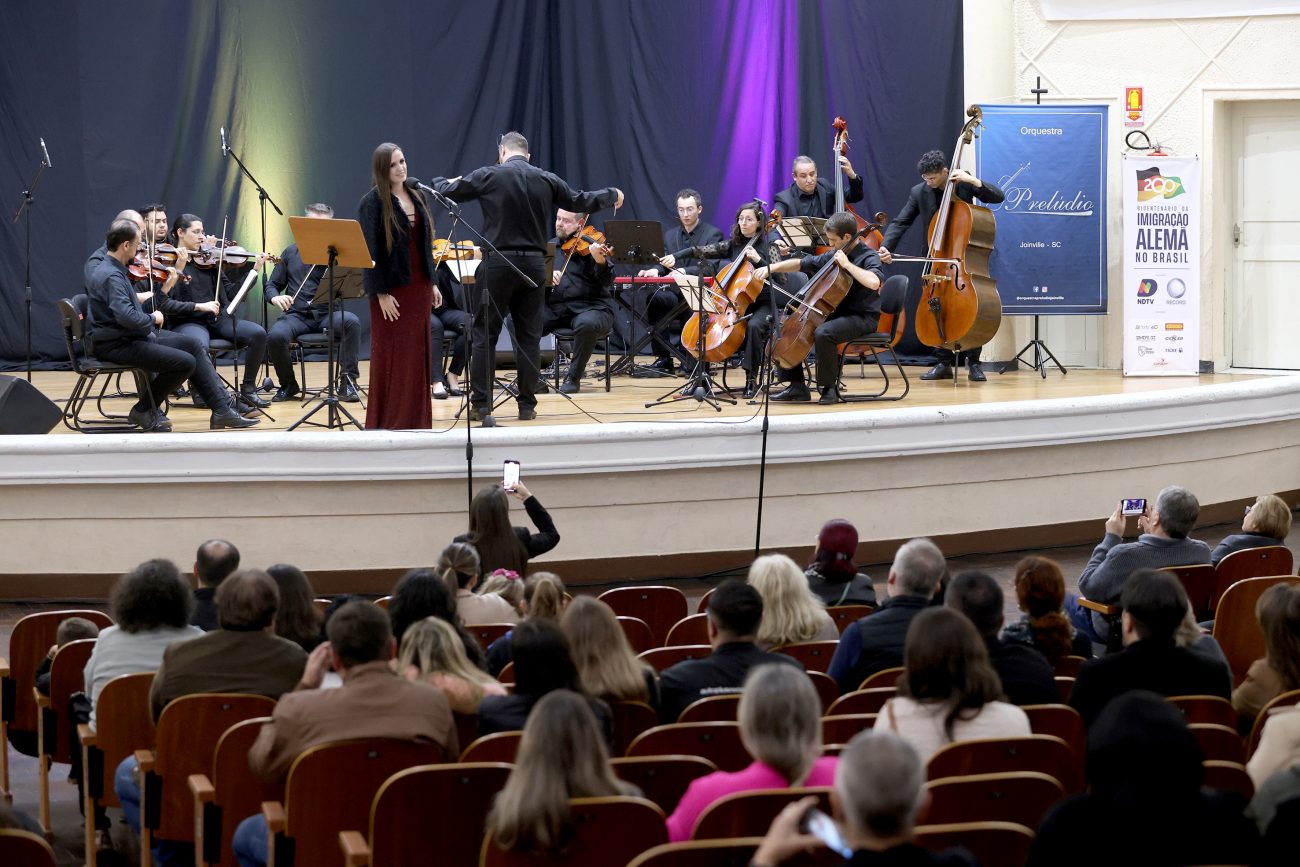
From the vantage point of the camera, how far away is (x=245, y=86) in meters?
12.0

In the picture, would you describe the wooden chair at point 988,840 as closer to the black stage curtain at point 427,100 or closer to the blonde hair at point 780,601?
the blonde hair at point 780,601

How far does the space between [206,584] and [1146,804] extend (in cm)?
307

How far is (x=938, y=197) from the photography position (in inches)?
388

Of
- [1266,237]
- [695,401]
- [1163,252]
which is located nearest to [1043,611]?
[695,401]

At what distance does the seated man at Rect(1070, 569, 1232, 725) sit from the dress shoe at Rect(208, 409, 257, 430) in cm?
522

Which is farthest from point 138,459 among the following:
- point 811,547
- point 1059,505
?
point 1059,505

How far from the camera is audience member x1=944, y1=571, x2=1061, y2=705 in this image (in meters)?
3.58

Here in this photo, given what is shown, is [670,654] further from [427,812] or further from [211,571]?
[211,571]

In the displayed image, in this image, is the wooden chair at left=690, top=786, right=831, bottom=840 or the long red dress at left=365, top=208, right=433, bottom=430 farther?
the long red dress at left=365, top=208, right=433, bottom=430

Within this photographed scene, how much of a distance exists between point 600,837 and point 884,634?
1.52 meters

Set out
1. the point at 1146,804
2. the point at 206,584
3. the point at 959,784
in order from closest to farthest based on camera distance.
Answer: the point at 1146,804 < the point at 959,784 < the point at 206,584

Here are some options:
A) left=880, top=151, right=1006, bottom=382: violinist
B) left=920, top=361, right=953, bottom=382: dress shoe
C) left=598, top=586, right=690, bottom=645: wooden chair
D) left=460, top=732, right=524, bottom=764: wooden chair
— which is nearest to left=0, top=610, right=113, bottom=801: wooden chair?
left=598, top=586, right=690, bottom=645: wooden chair

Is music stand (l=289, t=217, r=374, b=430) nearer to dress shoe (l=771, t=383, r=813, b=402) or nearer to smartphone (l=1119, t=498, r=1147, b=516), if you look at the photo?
dress shoe (l=771, t=383, r=813, b=402)

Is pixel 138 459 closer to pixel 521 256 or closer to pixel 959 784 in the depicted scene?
pixel 521 256
